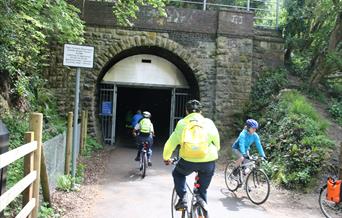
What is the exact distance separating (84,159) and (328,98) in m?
8.98

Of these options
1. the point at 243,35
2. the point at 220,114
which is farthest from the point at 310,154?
the point at 243,35

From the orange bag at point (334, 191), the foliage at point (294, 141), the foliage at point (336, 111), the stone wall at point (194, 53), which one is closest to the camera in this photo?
the orange bag at point (334, 191)

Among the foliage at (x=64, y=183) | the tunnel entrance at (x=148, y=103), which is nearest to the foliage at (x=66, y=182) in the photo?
the foliage at (x=64, y=183)

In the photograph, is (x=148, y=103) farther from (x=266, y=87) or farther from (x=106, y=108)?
(x=266, y=87)

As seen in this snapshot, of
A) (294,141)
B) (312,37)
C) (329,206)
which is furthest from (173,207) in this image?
(312,37)

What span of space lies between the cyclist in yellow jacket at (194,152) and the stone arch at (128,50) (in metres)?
9.42

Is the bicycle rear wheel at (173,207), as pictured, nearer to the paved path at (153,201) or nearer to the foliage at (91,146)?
the paved path at (153,201)

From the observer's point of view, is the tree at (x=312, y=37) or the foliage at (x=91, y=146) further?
the tree at (x=312, y=37)

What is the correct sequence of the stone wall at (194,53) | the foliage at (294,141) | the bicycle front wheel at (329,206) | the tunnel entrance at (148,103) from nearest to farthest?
the bicycle front wheel at (329,206)
the foliage at (294,141)
the stone wall at (194,53)
the tunnel entrance at (148,103)

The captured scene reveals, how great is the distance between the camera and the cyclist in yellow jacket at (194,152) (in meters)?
5.02

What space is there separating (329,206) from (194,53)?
8.47 metres

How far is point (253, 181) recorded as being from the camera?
7852mm

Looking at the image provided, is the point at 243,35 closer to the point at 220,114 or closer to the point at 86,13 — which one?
the point at 220,114

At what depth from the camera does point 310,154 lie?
9.68 metres
